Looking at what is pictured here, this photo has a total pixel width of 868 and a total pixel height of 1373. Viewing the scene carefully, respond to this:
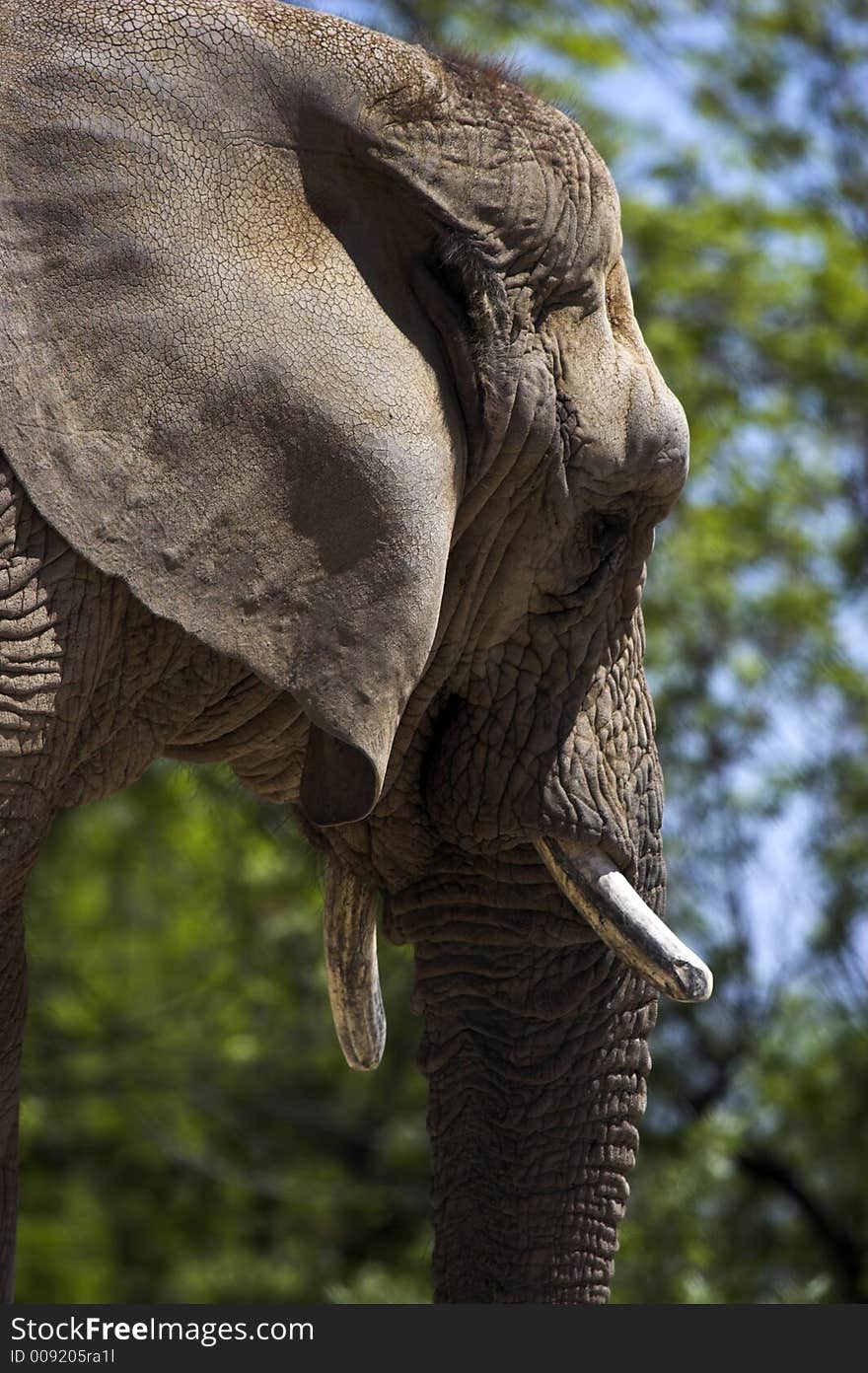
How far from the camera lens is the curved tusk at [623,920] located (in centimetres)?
251

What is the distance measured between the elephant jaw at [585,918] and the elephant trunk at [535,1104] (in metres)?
0.09

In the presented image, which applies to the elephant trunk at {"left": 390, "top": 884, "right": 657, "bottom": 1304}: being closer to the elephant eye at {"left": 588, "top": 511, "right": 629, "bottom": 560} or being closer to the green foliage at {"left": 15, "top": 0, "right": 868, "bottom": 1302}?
the elephant eye at {"left": 588, "top": 511, "right": 629, "bottom": 560}

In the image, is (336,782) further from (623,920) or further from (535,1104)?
(535,1104)

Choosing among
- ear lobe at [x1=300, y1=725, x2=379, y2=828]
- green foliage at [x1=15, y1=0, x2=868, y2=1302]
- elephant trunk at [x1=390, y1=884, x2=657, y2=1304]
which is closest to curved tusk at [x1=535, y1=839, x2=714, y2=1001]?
Answer: elephant trunk at [x1=390, y1=884, x2=657, y2=1304]

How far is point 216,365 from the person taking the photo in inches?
83.5

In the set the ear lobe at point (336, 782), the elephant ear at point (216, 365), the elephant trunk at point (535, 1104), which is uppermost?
the elephant ear at point (216, 365)

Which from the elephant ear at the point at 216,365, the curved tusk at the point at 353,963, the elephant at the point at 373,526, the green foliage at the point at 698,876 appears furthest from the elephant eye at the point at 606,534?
the green foliage at the point at 698,876

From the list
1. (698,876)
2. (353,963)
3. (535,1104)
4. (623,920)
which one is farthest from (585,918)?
(698,876)

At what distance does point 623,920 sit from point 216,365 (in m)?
0.86

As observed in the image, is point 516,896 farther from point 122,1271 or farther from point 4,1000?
point 122,1271

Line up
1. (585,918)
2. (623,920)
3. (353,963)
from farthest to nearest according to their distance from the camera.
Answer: (353,963)
(585,918)
(623,920)

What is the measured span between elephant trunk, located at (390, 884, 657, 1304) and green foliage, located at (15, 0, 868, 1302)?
256 cm

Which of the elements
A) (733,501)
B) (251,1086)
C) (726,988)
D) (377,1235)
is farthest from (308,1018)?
(733,501)

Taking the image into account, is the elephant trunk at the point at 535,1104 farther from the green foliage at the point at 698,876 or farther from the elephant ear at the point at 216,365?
the green foliage at the point at 698,876
